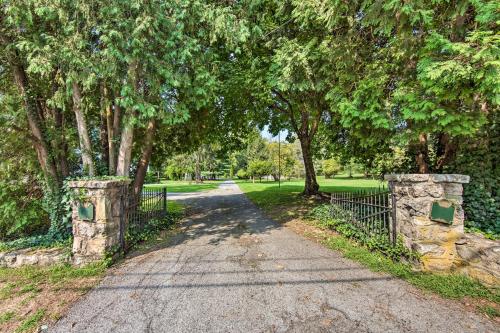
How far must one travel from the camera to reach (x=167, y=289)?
335 cm

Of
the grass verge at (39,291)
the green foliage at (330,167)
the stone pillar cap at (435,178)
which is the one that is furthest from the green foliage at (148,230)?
the green foliage at (330,167)

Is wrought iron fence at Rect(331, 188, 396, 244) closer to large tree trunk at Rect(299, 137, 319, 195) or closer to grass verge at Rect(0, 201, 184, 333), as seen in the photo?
grass verge at Rect(0, 201, 184, 333)

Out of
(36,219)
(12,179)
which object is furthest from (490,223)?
(12,179)

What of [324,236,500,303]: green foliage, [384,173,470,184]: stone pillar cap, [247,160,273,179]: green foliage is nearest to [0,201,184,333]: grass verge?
[324,236,500,303]: green foliage

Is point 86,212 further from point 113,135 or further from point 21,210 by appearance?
point 21,210

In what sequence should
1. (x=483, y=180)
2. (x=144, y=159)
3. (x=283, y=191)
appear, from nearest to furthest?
(x=483, y=180) < (x=144, y=159) < (x=283, y=191)

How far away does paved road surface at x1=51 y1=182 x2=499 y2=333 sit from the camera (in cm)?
256

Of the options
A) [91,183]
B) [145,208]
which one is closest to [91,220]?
[91,183]

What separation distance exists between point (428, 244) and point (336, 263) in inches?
58.5

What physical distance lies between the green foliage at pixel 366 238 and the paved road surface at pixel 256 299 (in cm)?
66

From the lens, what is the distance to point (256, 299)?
3.06 metres

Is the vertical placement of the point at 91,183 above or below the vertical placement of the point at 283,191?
above

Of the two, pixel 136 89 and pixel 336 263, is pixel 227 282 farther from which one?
pixel 136 89

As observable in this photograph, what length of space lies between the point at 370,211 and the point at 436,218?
1.51 metres
